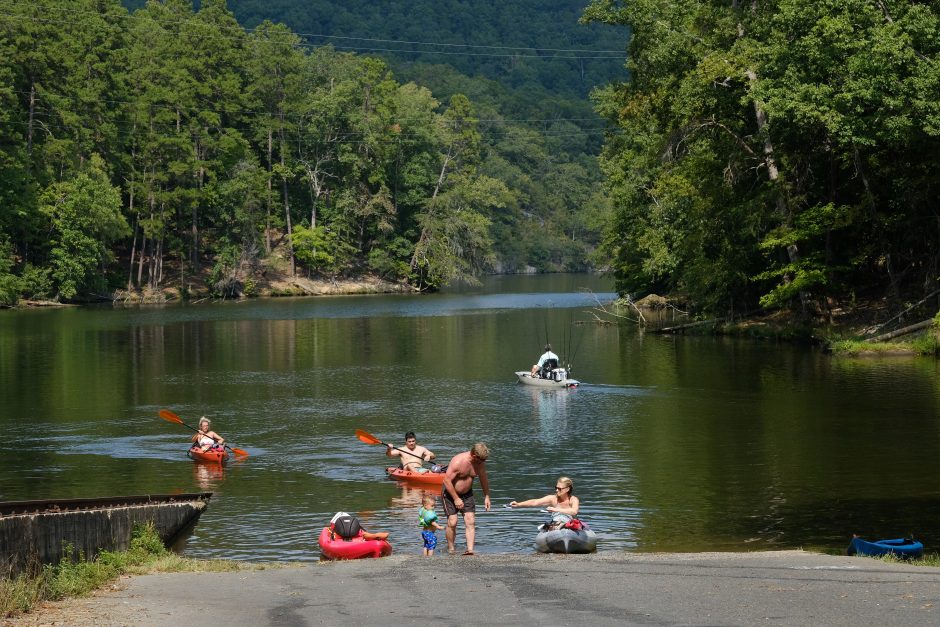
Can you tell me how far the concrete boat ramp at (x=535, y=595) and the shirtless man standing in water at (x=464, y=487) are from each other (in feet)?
3.70

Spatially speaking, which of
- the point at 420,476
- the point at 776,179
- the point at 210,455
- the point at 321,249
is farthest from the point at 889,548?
the point at 321,249

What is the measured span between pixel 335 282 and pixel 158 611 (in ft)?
317

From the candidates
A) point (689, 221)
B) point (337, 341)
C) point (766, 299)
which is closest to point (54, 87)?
point (337, 341)

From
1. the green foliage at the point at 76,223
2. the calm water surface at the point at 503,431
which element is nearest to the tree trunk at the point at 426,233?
the green foliage at the point at 76,223

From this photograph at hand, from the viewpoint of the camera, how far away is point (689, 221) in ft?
198

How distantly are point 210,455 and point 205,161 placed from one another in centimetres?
7909

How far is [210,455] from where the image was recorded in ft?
92.1

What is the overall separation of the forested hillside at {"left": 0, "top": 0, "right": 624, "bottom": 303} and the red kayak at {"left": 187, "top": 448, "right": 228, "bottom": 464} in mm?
61271

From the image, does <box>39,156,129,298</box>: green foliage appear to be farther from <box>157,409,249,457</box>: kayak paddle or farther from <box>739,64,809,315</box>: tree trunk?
<box>157,409,249,457</box>: kayak paddle

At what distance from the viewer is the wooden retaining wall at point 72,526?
54.2ft

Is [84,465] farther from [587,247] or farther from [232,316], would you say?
[587,247]

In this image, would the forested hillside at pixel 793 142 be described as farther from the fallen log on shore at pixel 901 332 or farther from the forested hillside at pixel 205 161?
the forested hillside at pixel 205 161

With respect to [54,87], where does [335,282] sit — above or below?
below

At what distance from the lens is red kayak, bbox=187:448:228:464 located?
92.0ft
